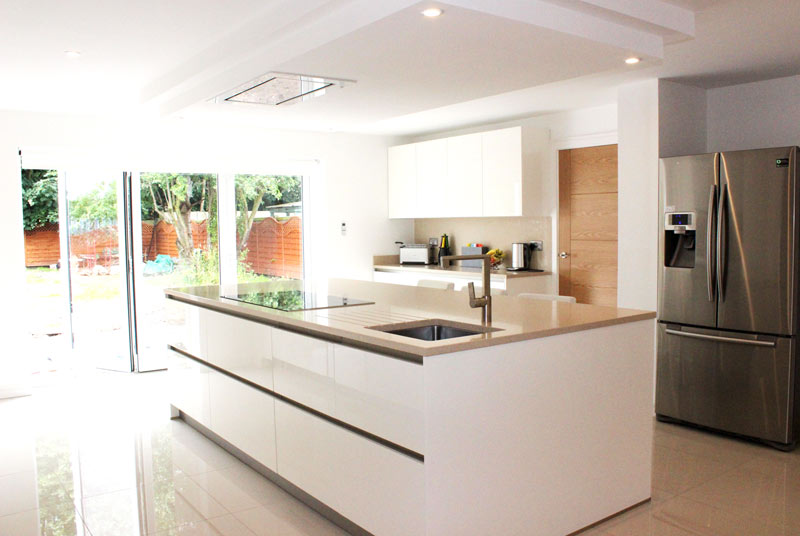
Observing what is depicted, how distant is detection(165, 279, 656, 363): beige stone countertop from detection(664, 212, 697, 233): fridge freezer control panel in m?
1.36

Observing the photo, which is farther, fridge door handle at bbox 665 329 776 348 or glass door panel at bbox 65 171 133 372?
glass door panel at bbox 65 171 133 372

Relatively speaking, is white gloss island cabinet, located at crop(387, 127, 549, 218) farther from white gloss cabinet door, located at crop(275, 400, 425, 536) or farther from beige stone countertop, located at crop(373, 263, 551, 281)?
white gloss cabinet door, located at crop(275, 400, 425, 536)

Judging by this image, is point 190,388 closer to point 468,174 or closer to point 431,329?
point 431,329

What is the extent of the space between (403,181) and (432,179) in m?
0.50

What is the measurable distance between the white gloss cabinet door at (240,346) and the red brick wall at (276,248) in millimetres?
2767

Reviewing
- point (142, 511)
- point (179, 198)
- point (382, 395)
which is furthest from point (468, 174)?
point (142, 511)

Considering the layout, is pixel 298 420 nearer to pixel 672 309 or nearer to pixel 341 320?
pixel 341 320

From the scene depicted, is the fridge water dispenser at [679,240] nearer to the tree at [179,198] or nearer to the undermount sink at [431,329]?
the undermount sink at [431,329]

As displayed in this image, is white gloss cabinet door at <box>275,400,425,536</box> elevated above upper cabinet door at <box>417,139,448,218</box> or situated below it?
below

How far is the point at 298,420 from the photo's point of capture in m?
3.14

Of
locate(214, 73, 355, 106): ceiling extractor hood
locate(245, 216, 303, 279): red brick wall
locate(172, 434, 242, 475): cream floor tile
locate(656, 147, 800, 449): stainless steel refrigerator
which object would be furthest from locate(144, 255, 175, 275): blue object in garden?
locate(656, 147, 800, 449): stainless steel refrigerator

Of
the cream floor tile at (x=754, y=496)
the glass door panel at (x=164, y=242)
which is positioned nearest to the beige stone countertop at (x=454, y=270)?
the glass door panel at (x=164, y=242)

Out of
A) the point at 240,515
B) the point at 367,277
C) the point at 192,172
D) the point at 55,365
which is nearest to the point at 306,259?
the point at 367,277

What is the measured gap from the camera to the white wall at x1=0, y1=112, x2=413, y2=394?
5379mm
